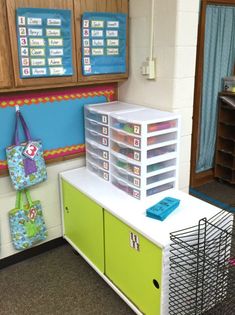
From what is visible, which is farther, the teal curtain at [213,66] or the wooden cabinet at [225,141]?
the wooden cabinet at [225,141]

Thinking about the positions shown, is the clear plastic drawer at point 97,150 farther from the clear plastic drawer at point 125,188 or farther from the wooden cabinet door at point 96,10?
the wooden cabinet door at point 96,10

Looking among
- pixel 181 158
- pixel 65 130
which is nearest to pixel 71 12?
pixel 65 130

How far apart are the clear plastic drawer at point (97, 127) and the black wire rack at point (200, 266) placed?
830 millimetres

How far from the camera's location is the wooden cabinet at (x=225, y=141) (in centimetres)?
327

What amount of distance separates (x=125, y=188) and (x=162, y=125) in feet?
1.44

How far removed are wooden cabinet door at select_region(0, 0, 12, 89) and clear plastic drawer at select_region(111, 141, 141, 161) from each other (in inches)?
27.5

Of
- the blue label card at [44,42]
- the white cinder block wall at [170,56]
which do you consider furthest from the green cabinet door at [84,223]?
the blue label card at [44,42]

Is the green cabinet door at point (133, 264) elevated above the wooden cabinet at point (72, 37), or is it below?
below

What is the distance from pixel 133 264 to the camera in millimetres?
1662

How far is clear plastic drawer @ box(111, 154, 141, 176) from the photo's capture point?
1.83 meters

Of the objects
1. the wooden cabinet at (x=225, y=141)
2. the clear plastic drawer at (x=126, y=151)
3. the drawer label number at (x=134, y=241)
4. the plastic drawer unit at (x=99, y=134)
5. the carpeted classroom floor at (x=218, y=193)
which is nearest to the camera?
the drawer label number at (x=134, y=241)

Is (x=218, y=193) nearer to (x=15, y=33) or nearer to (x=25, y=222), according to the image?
(x=25, y=222)

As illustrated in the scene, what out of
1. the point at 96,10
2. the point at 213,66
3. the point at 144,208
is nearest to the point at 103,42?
the point at 96,10

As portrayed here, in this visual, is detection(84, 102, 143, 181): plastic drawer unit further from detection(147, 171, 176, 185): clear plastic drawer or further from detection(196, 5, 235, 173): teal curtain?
detection(196, 5, 235, 173): teal curtain
